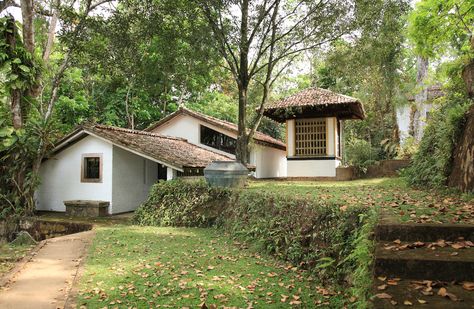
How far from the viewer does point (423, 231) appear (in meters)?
4.19

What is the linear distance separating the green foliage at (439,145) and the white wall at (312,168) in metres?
5.56

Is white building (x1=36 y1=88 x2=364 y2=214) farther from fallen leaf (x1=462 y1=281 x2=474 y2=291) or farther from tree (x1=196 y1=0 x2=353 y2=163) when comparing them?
fallen leaf (x1=462 y1=281 x2=474 y2=291)

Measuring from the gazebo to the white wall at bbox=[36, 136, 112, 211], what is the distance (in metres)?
7.14

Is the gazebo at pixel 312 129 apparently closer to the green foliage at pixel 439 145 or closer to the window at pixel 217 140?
the window at pixel 217 140

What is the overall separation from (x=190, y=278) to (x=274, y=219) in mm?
2663

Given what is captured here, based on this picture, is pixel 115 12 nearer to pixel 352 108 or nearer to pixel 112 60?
pixel 112 60

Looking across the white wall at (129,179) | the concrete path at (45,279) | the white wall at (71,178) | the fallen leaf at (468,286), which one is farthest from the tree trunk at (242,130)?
the fallen leaf at (468,286)

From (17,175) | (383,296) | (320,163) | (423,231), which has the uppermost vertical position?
(320,163)

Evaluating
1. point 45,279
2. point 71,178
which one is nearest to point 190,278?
point 45,279

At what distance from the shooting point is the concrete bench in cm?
1400

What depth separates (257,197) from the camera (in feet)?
30.0

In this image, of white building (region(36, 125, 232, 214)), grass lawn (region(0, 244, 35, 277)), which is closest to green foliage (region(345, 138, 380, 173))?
white building (region(36, 125, 232, 214))

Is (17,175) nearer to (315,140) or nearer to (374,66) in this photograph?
(315,140)

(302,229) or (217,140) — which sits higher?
(217,140)
